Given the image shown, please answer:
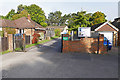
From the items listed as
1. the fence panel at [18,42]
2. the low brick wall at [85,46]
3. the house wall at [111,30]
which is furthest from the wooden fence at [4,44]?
the house wall at [111,30]

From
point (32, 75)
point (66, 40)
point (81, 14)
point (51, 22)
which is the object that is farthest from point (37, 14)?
point (51, 22)

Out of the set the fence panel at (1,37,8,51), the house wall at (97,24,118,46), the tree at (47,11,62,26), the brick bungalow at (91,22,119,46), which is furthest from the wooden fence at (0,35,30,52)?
the tree at (47,11,62,26)

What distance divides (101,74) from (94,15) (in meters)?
48.3

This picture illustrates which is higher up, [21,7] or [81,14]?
[21,7]

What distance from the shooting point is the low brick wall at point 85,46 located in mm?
12258

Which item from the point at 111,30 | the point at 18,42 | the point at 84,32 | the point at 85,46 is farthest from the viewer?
the point at 111,30

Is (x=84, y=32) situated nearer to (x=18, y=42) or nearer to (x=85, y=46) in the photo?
(x=85, y=46)

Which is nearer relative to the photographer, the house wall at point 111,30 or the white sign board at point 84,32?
the white sign board at point 84,32

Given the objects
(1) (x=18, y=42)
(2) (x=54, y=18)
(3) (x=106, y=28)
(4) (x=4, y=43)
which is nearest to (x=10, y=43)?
(4) (x=4, y=43)

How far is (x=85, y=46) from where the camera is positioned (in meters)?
12.7

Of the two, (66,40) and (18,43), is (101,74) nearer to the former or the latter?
(66,40)

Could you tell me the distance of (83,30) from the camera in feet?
49.3

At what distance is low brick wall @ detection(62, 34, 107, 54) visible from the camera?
12258mm

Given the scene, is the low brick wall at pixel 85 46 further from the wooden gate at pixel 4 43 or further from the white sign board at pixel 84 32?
the wooden gate at pixel 4 43
